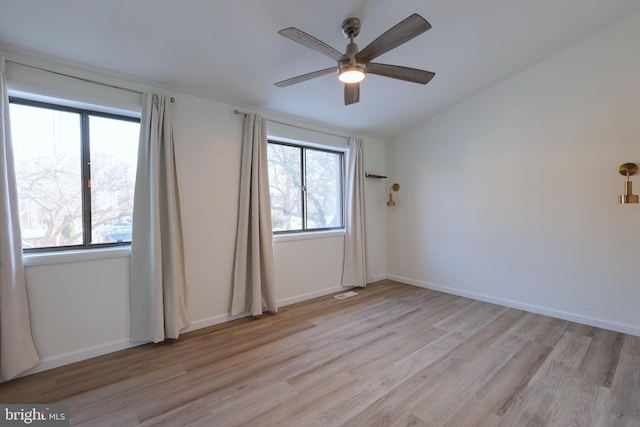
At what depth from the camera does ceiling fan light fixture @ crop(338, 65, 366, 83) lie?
204 cm

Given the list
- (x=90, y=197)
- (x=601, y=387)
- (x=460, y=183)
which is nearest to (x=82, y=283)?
(x=90, y=197)

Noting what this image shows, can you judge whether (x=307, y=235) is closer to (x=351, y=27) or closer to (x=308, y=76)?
(x=308, y=76)

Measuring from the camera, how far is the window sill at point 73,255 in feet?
6.98

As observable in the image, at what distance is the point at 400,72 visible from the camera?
2.16 metres

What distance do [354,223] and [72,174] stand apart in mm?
3266

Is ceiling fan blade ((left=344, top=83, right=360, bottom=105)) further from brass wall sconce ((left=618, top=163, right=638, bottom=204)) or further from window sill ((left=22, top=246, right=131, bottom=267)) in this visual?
brass wall sconce ((left=618, top=163, right=638, bottom=204))

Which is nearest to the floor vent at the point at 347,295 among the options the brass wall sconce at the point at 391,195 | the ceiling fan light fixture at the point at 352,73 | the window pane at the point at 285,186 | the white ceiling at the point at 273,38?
the window pane at the point at 285,186

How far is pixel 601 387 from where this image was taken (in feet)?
6.26

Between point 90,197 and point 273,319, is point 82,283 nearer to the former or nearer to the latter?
point 90,197

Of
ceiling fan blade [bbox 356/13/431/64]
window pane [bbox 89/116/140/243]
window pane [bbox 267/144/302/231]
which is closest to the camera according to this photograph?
ceiling fan blade [bbox 356/13/431/64]

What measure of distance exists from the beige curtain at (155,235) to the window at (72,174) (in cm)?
25

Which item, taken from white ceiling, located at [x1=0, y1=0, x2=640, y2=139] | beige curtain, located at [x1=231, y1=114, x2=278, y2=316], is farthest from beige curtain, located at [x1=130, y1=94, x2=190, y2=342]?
beige curtain, located at [x1=231, y1=114, x2=278, y2=316]

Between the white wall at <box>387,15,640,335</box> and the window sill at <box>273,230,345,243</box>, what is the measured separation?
139 cm

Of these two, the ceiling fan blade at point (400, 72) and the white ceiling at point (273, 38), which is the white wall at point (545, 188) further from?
the ceiling fan blade at point (400, 72)
